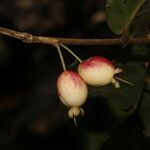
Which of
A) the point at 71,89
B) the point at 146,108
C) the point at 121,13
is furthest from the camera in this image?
the point at 146,108

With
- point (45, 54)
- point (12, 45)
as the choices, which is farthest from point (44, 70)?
point (12, 45)

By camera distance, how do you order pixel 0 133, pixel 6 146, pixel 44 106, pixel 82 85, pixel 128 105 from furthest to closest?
1. pixel 44 106
2. pixel 0 133
3. pixel 6 146
4. pixel 128 105
5. pixel 82 85

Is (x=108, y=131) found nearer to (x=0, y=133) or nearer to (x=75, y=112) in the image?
(x=75, y=112)

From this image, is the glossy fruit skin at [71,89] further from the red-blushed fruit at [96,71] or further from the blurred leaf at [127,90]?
the blurred leaf at [127,90]

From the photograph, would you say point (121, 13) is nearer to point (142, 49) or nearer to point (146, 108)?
point (142, 49)

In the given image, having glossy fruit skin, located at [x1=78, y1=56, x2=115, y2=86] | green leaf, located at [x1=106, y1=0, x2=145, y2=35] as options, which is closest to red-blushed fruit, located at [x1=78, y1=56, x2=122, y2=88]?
glossy fruit skin, located at [x1=78, y1=56, x2=115, y2=86]

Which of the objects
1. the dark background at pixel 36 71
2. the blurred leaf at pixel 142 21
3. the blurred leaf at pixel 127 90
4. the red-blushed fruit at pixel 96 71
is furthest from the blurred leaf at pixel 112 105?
the dark background at pixel 36 71

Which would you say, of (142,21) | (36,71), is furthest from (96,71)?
(36,71)

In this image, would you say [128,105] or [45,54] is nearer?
[128,105]
